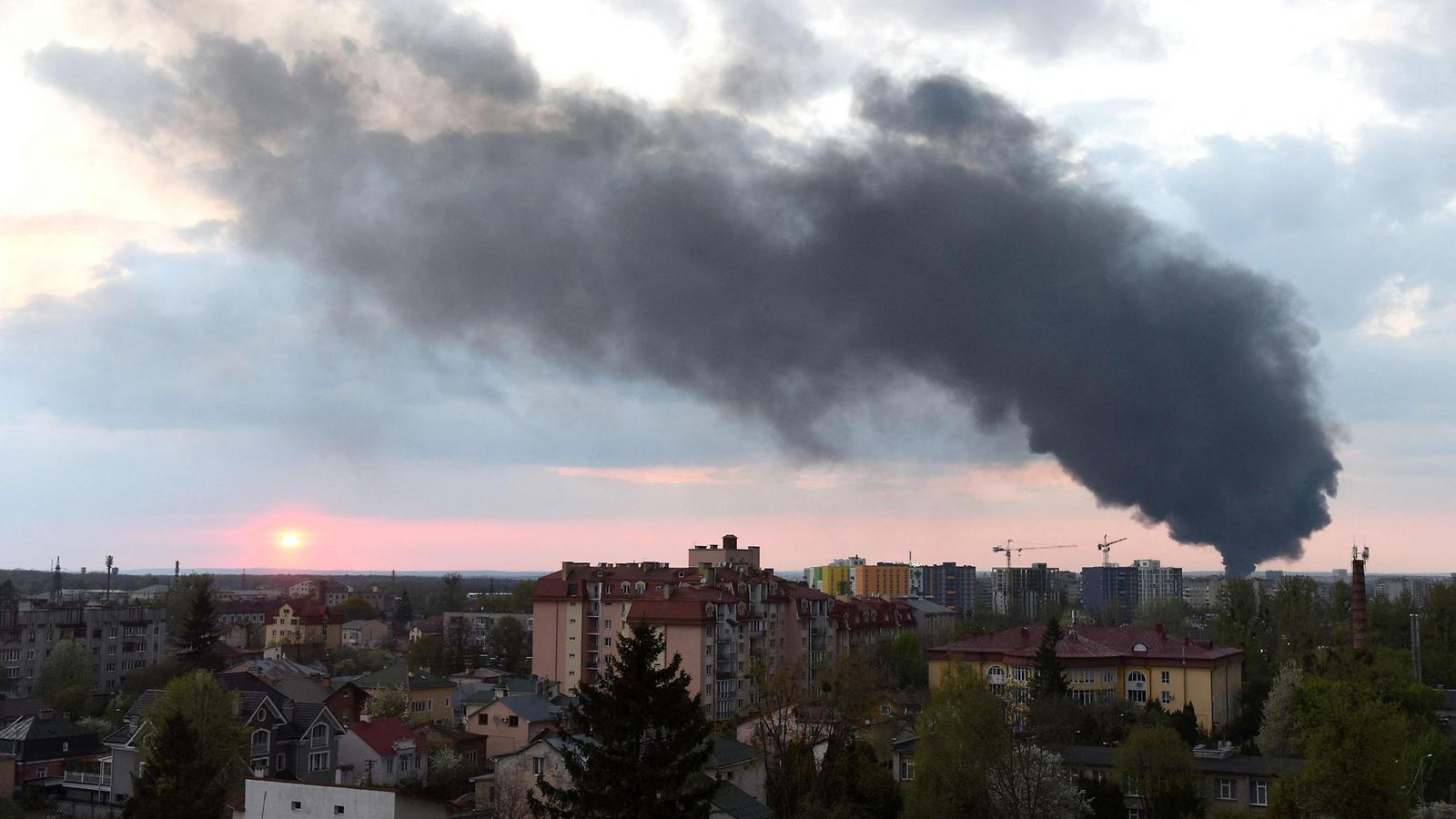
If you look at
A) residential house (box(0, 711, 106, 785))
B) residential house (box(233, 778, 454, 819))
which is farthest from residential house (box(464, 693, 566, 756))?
residential house (box(233, 778, 454, 819))

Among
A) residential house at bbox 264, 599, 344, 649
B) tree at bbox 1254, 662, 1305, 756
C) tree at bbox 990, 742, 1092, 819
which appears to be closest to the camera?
tree at bbox 990, 742, 1092, 819

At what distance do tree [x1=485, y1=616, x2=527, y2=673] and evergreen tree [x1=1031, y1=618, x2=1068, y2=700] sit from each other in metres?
55.8

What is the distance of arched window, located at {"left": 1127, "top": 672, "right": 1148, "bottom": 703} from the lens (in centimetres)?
6662

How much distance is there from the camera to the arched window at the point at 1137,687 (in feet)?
219

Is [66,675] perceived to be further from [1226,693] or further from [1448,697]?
[1448,697]

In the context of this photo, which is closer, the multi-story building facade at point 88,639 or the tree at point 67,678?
the tree at point 67,678

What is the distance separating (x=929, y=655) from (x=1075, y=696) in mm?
10358

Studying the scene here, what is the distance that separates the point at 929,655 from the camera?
73625mm

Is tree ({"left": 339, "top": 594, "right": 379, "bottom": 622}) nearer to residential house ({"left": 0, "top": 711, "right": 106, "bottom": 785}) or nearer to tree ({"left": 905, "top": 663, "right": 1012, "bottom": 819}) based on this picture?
residential house ({"left": 0, "top": 711, "right": 106, "bottom": 785})

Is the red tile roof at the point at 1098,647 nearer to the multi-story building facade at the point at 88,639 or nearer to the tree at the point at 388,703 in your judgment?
the tree at the point at 388,703

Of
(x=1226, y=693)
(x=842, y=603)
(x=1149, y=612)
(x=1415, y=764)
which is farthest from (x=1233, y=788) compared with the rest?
(x=1149, y=612)

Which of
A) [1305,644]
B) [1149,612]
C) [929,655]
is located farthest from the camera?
[1149,612]

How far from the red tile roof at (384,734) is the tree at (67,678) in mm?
32410

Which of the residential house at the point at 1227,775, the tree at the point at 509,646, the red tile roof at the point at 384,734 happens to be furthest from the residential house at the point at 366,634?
the residential house at the point at 1227,775
